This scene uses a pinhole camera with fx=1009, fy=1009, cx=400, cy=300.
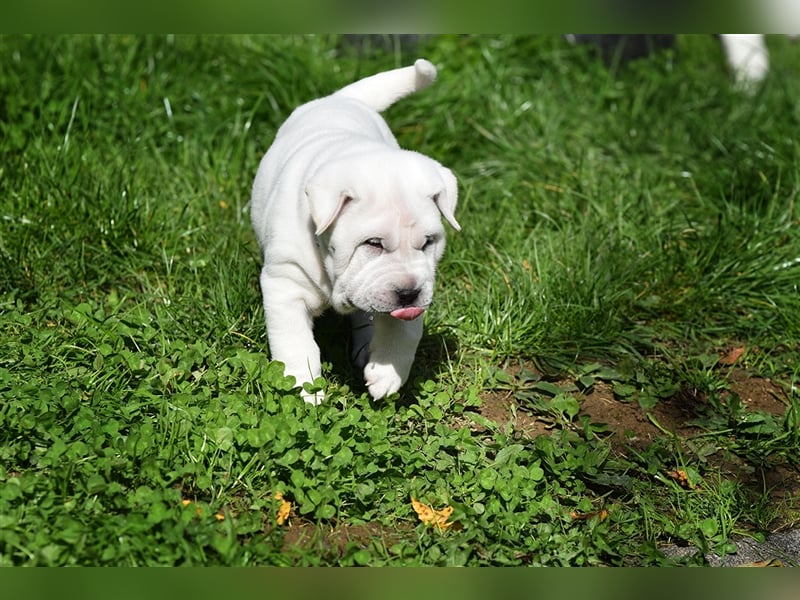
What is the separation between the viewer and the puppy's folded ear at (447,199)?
13.2 ft

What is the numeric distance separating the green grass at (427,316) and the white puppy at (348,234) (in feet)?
0.78

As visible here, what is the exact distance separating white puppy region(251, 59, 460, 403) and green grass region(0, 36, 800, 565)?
237 millimetres

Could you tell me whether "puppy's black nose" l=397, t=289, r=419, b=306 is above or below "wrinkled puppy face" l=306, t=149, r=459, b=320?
below

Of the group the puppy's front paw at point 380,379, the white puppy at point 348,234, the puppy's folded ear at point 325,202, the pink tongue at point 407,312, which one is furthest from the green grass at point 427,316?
the puppy's folded ear at point 325,202

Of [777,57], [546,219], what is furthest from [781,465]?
[777,57]

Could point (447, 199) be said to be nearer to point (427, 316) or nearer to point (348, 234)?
point (348, 234)

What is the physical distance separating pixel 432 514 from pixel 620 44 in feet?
17.6

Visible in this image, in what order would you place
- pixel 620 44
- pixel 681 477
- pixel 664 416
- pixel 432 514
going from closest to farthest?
pixel 432 514 < pixel 681 477 < pixel 664 416 < pixel 620 44

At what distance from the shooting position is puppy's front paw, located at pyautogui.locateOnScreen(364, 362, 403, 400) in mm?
4320

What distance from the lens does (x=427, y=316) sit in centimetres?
516

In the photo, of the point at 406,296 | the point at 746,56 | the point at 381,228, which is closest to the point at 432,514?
the point at 406,296

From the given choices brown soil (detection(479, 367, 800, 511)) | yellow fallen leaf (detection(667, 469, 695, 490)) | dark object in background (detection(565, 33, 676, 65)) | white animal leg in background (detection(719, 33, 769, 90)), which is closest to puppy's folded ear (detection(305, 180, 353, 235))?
brown soil (detection(479, 367, 800, 511))

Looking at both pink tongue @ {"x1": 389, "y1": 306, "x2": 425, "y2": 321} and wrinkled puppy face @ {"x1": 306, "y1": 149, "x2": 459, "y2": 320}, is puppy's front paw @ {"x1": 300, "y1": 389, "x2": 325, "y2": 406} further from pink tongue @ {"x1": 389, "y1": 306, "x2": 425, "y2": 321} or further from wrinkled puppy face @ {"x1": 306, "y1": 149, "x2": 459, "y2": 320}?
pink tongue @ {"x1": 389, "y1": 306, "x2": 425, "y2": 321}
